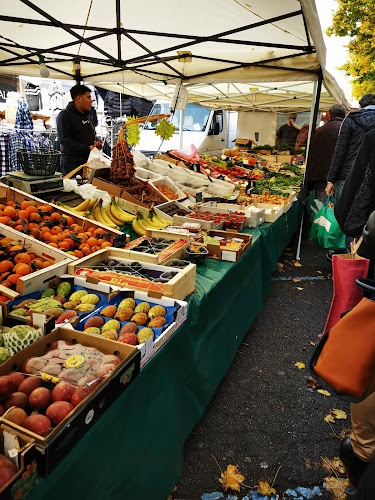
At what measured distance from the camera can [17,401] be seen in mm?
1171

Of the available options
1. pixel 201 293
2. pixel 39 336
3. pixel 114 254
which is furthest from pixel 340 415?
pixel 39 336

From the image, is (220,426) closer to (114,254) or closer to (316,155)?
(114,254)

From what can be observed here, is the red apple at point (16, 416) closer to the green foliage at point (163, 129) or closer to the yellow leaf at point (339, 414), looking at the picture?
the yellow leaf at point (339, 414)

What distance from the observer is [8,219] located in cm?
270

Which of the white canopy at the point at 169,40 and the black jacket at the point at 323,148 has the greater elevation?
the white canopy at the point at 169,40

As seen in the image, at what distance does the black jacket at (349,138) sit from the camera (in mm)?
3814

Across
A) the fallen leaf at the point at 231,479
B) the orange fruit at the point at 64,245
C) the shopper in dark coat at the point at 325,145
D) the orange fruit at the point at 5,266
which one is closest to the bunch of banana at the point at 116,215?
the orange fruit at the point at 64,245

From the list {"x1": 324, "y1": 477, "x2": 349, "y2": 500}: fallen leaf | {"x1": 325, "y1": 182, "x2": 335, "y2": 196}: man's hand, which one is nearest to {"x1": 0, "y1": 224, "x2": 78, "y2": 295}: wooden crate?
{"x1": 324, "y1": 477, "x2": 349, "y2": 500}: fallen leaf

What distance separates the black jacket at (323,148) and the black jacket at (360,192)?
406 cm

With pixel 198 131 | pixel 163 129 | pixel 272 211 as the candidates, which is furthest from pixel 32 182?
pixel 198 131

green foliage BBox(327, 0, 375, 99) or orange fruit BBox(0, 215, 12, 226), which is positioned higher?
green foliage BBox(327, 0, 375, 99)

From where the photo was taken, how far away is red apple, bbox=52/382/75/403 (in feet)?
3.91

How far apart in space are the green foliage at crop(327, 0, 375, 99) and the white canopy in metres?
10.3

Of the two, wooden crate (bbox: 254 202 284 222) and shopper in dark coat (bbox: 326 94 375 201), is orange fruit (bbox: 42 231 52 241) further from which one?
shopper in dark coat (bbox: 326 94 375 201)
